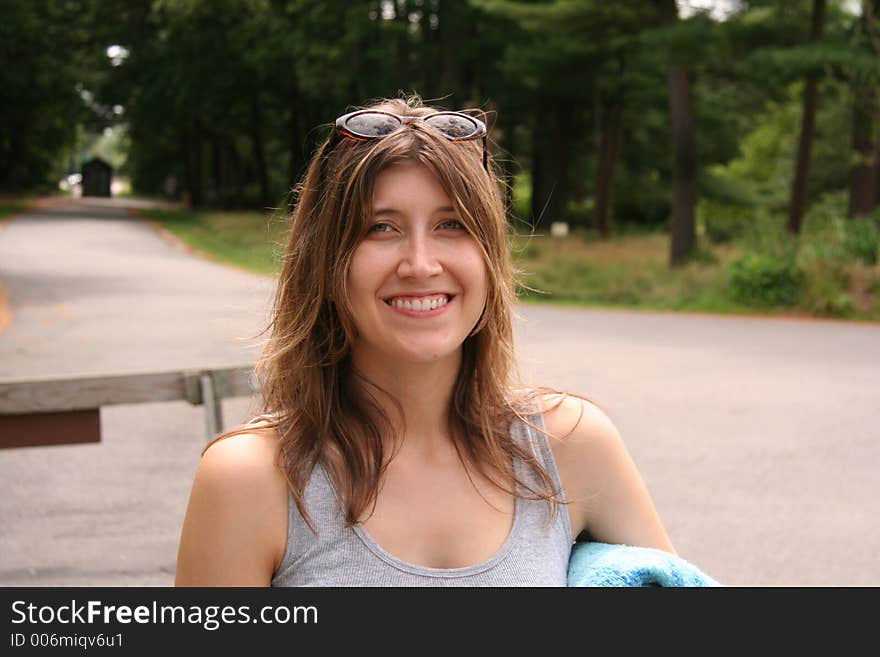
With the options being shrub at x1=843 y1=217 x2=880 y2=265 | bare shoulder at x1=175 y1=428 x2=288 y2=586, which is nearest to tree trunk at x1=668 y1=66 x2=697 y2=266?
shrub at x1=843 y1=217 x2=880 y2=265

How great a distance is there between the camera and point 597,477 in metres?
1.96

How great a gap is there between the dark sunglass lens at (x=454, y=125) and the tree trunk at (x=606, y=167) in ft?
99.9

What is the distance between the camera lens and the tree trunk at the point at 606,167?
1292 inches

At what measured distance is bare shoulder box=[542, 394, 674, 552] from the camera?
1.96 m

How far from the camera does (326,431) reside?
183 cm

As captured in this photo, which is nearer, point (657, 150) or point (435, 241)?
point (435, 241)

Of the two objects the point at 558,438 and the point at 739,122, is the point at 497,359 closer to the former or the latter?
the point at 558,438

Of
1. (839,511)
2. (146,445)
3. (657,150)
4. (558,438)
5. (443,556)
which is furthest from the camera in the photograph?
(657,150)

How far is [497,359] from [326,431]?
1.15 ft

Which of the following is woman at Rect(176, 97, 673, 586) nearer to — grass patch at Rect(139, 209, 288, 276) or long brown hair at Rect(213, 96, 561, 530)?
long brown hair at Rect(213, 96, 561, 530)

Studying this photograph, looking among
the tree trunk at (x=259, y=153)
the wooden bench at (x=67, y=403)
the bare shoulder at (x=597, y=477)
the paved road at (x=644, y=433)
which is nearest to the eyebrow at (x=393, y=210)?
the bare shoulder at (x=597, y=477)

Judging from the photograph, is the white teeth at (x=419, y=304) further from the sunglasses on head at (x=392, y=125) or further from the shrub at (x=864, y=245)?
the shrub at (x=864, y=245)

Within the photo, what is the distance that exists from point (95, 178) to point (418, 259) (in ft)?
272
